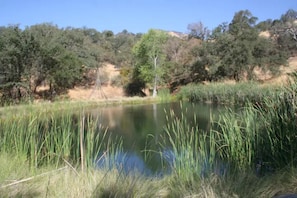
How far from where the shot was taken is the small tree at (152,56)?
23.9 m

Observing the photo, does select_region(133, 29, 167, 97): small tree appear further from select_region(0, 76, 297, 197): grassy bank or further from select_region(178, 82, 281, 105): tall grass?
select_region(0, 76, 297, 197): grassy bank

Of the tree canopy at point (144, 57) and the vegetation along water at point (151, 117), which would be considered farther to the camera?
the tree canopy at point (144, 57)

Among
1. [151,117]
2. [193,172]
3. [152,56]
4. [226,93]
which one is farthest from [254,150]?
[152,56]

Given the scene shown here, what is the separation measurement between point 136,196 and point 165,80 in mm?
23983

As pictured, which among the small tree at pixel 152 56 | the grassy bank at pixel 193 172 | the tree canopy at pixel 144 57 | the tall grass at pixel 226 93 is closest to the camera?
the grassy bank at pixel 193 172

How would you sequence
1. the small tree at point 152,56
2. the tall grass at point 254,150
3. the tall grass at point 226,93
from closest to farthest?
1. the tall grass at point 254,150
2. the tall grass at point 226,93
3. the small tree at point 152,56

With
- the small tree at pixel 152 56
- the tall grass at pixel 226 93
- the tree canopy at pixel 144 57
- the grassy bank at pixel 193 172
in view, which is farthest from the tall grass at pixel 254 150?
the small tree at pixel 152 56

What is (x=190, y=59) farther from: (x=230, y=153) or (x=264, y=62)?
(x=230, y=153)

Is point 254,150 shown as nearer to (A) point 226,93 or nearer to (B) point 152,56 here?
(A) point 226,93

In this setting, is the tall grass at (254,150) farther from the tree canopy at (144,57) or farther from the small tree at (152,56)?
the small tree at (152,56)

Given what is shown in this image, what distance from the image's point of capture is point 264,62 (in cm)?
2309

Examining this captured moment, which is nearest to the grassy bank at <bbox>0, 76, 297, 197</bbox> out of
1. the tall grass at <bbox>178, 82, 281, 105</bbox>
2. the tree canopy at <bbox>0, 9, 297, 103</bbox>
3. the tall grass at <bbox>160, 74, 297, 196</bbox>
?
the tall grass at <bbox>160, 74, 297, 196</bbox>

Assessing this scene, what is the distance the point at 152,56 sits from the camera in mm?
24188

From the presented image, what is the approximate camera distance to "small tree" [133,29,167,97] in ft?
78.4
